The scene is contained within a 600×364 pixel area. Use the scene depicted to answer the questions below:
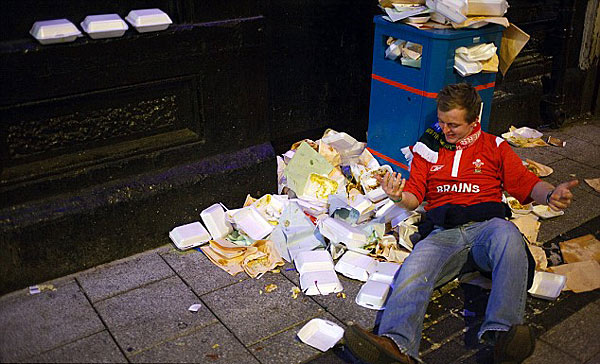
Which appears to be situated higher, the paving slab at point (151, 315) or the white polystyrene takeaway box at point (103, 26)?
the white polystyrene takeaway box at point (103, 26)

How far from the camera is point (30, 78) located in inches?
128

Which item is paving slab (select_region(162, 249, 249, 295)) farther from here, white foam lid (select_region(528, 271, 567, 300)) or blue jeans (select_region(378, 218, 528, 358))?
white foam lid (select_region(528, 271, 567, 300))

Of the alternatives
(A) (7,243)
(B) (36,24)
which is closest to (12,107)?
(B) (36,24)

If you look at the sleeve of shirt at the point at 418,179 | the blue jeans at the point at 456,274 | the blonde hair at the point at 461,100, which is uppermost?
the blonde hair at the point at 461,100

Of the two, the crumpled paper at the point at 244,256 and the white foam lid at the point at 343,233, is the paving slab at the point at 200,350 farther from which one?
the white foam lid at the point at 343,233

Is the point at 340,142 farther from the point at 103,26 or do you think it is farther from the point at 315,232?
the point at 103,26

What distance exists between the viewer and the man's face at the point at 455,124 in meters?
3.41

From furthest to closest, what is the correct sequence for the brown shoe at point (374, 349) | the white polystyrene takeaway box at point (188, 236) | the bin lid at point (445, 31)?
1. the bin lid at point (445, 31)
2. the white polystyrene takeaway box at point (188, 236)
3. the brown shoe at point (374, 349)

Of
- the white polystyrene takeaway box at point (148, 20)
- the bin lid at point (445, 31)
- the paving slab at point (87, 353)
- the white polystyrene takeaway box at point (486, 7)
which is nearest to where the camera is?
the paving slab at point (87, 353)

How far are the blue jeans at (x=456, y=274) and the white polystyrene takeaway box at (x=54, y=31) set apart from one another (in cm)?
225

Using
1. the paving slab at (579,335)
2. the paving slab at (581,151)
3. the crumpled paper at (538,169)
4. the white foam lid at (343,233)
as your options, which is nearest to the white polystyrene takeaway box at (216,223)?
the white foam lid at (343,233)

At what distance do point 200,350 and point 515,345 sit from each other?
160 cm

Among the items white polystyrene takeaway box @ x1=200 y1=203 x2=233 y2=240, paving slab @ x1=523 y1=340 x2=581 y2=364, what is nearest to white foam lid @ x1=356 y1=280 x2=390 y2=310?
paving slab @ x1=523 y1=340 x2=581 y2=364

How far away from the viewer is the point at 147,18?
11.5ft
